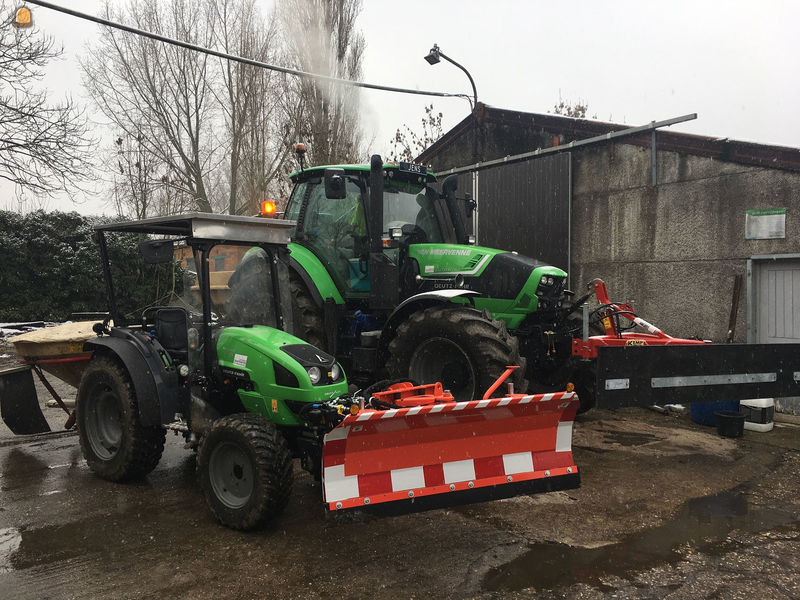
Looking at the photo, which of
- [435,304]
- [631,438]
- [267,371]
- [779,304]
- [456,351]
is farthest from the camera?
[779,304]

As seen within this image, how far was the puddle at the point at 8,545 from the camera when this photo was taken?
3.70m

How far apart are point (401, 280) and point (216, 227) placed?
2.46 meters

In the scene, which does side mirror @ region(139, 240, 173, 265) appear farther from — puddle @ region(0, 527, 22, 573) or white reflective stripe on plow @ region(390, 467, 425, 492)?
white reflective stripe on plow @ region(390, 467, 425, 492)

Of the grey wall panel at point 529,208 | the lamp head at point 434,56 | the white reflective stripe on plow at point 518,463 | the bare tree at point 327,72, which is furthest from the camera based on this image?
the bare tree at point 327,72

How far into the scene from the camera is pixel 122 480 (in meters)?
5.12

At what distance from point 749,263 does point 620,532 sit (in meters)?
5.55

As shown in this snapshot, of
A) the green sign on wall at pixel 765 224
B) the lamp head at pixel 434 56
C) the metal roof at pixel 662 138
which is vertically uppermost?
the lamp head at pixel 434 56

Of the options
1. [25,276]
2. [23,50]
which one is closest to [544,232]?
[25,276]

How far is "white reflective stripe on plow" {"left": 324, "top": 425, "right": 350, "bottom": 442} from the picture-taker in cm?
368

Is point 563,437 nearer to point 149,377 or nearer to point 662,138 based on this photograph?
point 149,377

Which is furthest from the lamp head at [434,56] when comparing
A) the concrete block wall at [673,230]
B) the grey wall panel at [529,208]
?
the concrete block wall at [673,230]

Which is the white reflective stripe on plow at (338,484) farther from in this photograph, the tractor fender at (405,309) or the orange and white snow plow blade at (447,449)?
the tractor fender at (405,309)

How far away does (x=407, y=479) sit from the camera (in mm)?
3873

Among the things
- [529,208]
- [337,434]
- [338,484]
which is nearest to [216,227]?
[337,434]
